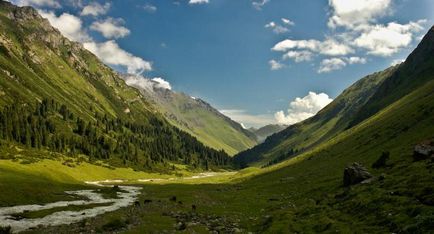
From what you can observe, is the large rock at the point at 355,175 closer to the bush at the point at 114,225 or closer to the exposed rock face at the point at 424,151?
the exposed rock face at the point at 424,151

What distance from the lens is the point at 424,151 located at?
62.6 meters

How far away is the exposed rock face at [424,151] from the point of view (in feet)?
202

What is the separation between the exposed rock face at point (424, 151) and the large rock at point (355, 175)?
8135mm

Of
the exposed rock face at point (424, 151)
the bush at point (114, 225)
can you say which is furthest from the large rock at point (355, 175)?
the bush at point (114, 225)

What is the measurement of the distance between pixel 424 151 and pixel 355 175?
11.0 metres

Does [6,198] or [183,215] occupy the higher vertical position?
[6,198]

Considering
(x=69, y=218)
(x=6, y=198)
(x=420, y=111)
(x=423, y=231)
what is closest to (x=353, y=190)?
(x=423, y=231)

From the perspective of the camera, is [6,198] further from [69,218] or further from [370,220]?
[370,220]

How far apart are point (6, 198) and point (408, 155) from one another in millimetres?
70378

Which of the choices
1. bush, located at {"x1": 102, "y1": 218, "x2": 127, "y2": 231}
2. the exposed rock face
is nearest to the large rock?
the exposed rock face

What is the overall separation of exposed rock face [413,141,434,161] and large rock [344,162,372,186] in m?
8.14

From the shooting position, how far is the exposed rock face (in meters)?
61.4

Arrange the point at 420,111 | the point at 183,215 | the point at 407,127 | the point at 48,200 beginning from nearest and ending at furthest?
the point at 183,215, the point at 48,200, the point at 407,127, the point at 420,111

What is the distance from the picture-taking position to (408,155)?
71.1 metres
